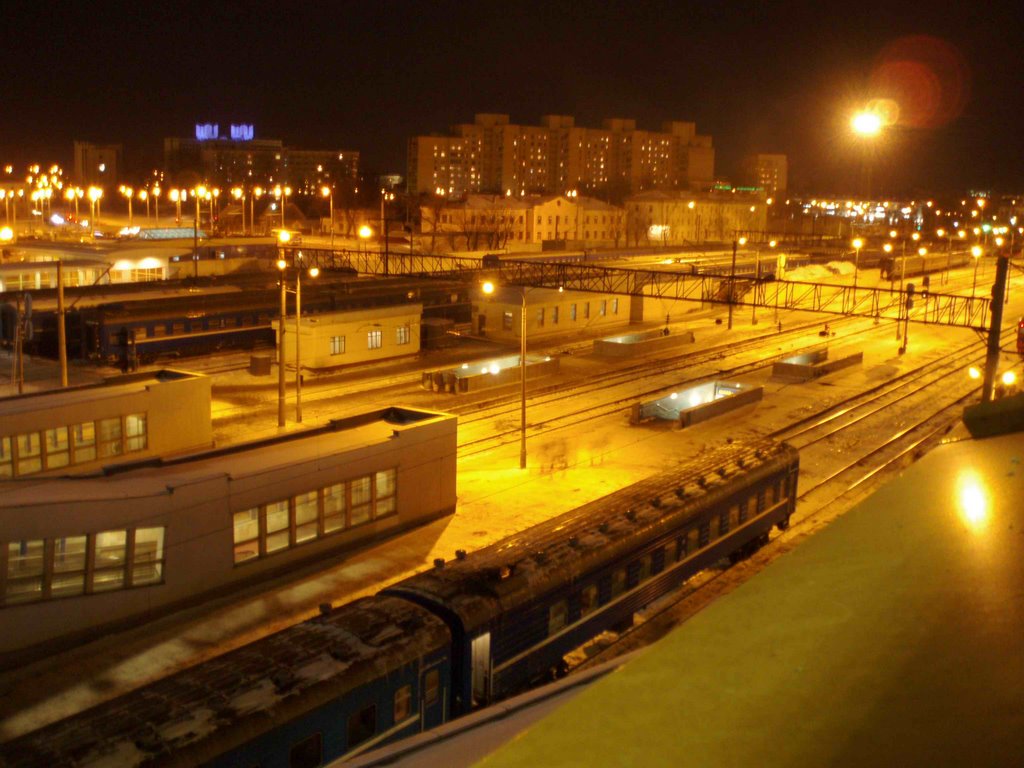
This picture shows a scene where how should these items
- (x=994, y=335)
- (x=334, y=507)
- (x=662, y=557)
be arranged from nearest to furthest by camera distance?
(x=994, y=335)
(x=662, y=557)
(x=334, y=507)

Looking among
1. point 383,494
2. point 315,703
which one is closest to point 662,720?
point 315,703

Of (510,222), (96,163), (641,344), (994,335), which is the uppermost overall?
(96,163)

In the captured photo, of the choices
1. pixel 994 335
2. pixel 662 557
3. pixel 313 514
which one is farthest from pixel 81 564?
pixel 994 335

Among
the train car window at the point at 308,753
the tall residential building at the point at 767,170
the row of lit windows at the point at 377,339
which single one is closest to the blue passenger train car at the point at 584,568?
the train car window at the point at 308,753

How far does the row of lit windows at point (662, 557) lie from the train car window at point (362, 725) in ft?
10.0

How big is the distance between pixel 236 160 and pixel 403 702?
136 m

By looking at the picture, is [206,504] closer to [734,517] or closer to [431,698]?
[431,698]

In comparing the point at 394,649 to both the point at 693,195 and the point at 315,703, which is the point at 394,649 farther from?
the point at 693,195

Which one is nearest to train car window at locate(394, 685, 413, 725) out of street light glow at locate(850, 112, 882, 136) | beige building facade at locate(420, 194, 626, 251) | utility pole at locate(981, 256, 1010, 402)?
utility pole at locate(981, 256, 1010, 402)

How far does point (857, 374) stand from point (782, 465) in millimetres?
21695

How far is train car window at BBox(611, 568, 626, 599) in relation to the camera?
1280cm

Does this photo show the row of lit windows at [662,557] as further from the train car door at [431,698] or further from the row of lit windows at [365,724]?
the row of lit windows at [365,724]

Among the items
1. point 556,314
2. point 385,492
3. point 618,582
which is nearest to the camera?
point 618,582

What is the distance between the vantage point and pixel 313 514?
15.9 meters
